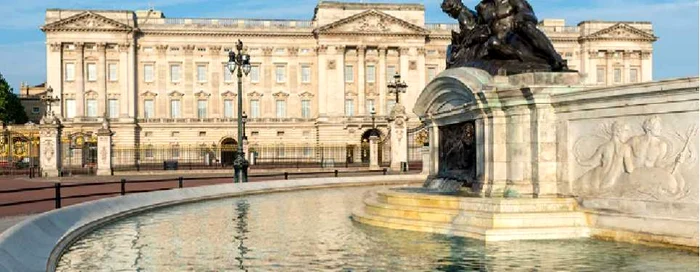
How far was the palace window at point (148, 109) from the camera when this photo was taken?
8100 centimetres

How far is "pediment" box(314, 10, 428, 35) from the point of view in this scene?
80750mm

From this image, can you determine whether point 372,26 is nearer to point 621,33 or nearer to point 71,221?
point 621,33

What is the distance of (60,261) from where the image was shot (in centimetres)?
1022

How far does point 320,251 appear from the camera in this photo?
432 inches

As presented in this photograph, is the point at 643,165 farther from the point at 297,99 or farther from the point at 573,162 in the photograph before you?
the point at 297,99

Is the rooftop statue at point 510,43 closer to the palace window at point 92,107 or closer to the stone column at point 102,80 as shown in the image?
the stone column at point 102,80

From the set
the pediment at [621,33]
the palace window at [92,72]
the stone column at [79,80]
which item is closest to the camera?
the stone column at [79,80]

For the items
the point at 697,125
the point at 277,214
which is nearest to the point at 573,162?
the point at 697,125

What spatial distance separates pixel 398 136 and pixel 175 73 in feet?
151

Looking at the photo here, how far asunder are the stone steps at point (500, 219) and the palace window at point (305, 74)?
231 feet

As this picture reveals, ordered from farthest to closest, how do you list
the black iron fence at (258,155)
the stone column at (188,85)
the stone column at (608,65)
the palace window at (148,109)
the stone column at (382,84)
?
the stone column at (608,65), the stone column at (382,84), the stone column at (188,85), the palace window at (148,109), the black iron fence at (258,155)

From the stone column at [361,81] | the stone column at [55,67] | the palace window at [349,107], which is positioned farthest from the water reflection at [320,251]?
the stone column at [55,67]

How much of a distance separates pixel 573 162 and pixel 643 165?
1569 millimetres

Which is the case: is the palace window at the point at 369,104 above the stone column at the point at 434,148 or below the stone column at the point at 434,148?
above
